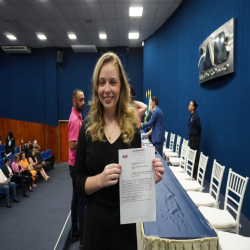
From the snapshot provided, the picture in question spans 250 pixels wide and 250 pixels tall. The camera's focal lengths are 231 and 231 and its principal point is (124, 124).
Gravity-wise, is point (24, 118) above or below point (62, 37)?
below

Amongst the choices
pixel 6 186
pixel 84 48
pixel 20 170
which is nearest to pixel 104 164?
pixel 6 186

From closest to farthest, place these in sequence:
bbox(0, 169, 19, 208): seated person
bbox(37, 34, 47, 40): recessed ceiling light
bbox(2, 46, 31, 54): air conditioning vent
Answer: bbox(0, 169, 19, 208): seated person → bbox(37, 34, 47, 40): recessed ceiling light → bbox(2, 46, 31, 54): air conditioning vent

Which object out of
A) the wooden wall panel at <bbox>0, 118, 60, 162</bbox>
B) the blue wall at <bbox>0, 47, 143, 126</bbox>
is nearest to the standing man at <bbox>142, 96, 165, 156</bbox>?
the blue wall at <bbox>0, 47, 143, 126</bbox>

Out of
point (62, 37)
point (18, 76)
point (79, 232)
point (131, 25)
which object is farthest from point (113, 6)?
point (18, 76)

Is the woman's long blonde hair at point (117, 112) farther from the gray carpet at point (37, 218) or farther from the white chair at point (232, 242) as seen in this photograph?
the gray carpet at point (37, 218)

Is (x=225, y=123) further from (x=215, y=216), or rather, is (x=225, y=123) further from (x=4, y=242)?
(x=4, y=242)

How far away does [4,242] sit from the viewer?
3.24m

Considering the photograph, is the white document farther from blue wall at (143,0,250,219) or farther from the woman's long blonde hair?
blue wall at (143,0,250,219)

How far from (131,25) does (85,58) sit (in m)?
3.23

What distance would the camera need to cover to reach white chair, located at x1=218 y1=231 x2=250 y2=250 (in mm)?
1712

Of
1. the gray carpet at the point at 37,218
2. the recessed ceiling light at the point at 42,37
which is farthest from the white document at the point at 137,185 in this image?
the recessed ceiling light at the point at 42,37

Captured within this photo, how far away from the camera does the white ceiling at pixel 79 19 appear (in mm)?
5895

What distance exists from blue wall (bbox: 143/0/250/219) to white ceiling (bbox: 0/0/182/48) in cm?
63

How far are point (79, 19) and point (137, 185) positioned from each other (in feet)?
22.9
